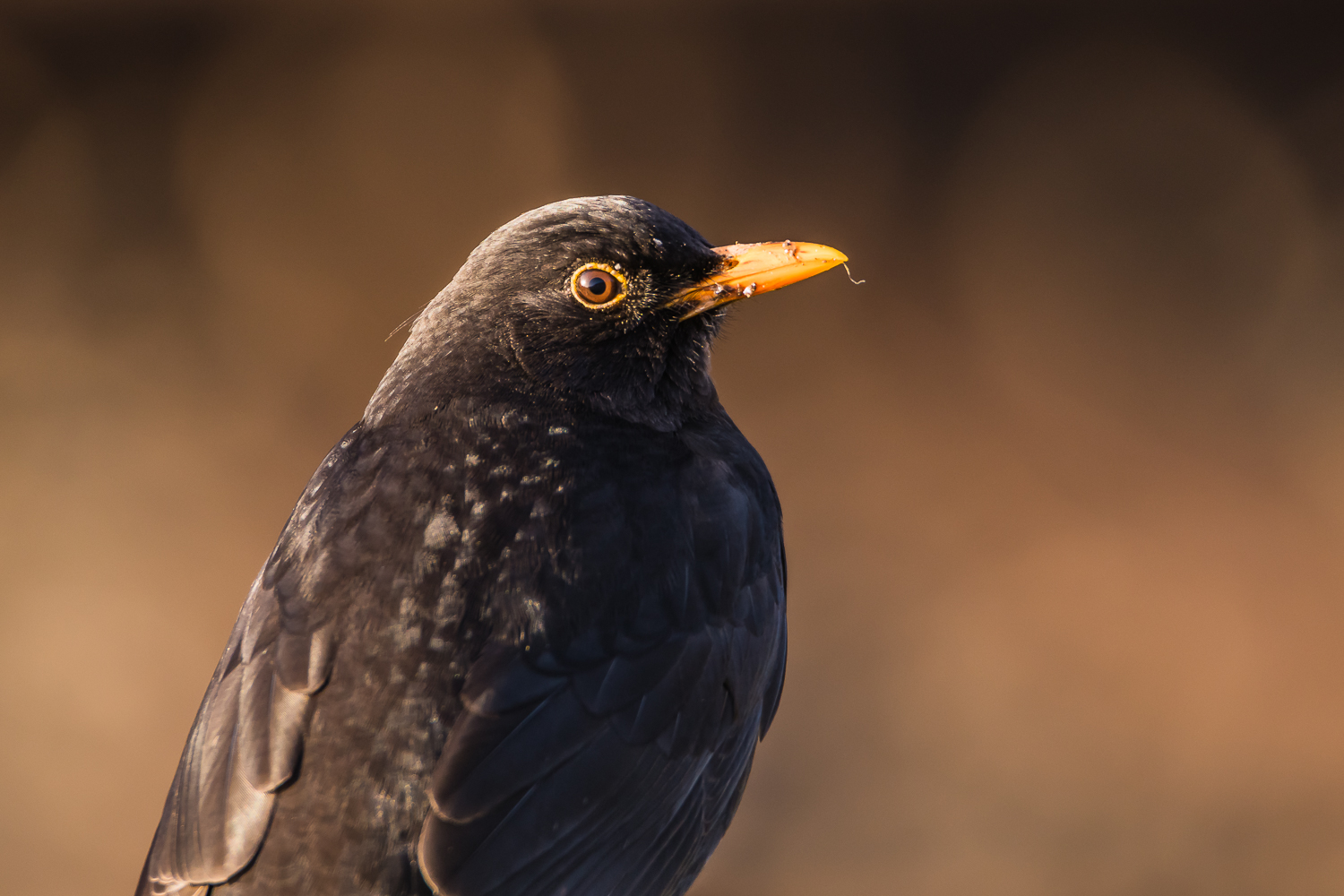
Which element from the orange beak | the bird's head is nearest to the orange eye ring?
the bird's head

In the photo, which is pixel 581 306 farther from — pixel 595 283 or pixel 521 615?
Result: pixel 521 615

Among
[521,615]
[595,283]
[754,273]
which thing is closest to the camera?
[521,615]

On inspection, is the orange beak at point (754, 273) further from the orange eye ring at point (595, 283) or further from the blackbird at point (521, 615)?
the orange eye ring at point (595, 283)

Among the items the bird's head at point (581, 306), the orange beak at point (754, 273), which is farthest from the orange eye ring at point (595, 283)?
the orange beak at point (754, 273)

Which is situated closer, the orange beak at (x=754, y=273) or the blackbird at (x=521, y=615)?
the blackbird at (x=521, y=615)

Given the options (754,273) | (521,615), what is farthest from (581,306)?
(521,615)

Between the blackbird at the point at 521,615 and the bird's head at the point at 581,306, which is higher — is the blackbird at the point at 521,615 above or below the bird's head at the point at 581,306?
below

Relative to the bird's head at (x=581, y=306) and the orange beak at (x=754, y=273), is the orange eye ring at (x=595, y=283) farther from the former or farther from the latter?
the orange beak at (x=754, y=273)

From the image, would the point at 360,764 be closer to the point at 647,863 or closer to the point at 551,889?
the point at 551,889
